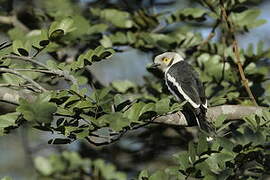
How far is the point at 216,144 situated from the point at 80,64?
0.75 meters

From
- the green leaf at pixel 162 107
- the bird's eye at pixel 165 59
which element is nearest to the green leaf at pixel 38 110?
the green leaf at pixel 162 107

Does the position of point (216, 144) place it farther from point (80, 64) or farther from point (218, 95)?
point (218, 95)

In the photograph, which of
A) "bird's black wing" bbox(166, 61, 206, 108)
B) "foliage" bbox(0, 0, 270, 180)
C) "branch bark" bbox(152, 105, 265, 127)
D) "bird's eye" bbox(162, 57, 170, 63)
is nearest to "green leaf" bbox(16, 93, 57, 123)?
"foliage" bbox(0, 0, 270, 180)

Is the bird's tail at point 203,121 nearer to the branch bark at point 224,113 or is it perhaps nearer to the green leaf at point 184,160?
the branch bark at point 224,113

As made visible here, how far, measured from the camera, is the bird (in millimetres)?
3213

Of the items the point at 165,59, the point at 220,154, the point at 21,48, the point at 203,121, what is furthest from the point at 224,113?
the point at 165,59

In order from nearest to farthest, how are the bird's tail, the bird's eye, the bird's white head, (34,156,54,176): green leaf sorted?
the bird's tail → (34,156,54,176): green leaf → the bird's white head → the bird's eye

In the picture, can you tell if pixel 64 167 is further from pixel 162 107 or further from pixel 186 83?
pixel 162 107

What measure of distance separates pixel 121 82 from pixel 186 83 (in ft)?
1.89

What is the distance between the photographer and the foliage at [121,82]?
235 centimetres

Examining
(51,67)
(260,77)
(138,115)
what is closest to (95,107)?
(138,115)

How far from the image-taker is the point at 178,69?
13.1ft

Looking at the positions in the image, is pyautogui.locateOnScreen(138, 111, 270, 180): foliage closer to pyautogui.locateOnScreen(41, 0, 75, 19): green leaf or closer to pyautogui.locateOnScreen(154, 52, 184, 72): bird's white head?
pyautogui.locateOnScreen(154, 52, 184, 72): bird's white head

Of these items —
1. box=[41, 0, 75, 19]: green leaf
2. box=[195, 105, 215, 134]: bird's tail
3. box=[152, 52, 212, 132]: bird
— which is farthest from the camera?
box=[41, 0, 75, 19]: green leaf
